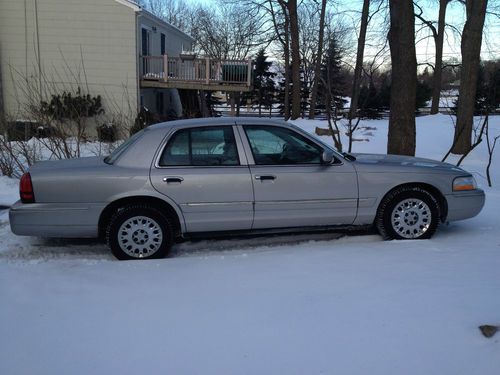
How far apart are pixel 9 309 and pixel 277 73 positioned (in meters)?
42.5

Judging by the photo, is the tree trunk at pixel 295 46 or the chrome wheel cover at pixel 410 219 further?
the tree trunk at pixel 295 46

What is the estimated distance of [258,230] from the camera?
5.29 metres

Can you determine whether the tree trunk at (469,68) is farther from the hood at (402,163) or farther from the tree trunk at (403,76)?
the hood at (402,163)

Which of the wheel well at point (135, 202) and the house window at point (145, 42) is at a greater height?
the house window at point (145, 42)

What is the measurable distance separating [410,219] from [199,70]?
17590 mm

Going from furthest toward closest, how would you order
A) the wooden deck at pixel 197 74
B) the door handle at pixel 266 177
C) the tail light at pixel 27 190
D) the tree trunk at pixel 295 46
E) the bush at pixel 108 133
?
the tree trunk at pixel 295 46, the wooden deck at pixel 197 74, the bush at pixel 108 133, the door handle at pixel 266 177, the tail light at pixel 27 190

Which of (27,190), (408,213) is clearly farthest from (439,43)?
(27,190)

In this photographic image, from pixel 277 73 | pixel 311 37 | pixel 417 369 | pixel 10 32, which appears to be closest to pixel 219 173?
pixel 417 369

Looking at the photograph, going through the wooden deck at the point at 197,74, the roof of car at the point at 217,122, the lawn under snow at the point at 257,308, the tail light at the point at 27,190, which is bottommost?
the lawn under snow at the point at 257,308

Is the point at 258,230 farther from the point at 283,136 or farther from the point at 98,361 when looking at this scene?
the point at 98,361

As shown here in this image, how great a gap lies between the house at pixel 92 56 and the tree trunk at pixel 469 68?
33.4ft

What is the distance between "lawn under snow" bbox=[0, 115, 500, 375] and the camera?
2939 millimetres

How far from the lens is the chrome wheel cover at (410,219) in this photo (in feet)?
17.6

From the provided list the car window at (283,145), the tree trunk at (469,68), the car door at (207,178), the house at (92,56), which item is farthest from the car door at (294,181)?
the house at (92,56)
